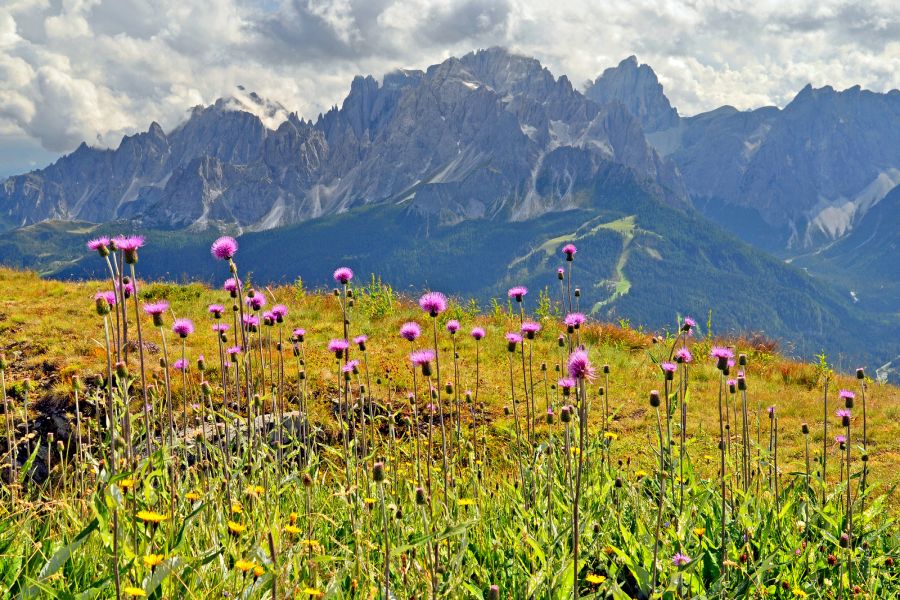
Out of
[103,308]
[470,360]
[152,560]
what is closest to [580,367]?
[152,560]

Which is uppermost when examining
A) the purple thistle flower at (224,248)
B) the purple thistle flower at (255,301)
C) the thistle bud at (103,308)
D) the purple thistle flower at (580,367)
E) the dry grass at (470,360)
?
the purple thistle flower at (224,248)

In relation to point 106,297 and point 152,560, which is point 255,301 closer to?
point 106,297

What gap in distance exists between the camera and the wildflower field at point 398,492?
129 inches

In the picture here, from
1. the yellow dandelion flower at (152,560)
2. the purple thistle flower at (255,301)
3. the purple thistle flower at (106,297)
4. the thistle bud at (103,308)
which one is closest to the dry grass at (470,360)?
the purple thistle flower at (255,301)

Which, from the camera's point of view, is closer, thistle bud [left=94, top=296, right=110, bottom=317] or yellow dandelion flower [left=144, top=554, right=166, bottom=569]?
yellow dandelion flower [left=144, top=554, right=166, bottom=569]

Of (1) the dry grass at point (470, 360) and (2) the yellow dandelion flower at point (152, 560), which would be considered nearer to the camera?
(2) the yellow dandelion flower at point (152, 560)

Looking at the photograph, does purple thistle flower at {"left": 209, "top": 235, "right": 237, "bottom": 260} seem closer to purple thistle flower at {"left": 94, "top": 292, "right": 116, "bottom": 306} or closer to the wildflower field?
the wildflower field

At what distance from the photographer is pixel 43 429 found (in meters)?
8.82

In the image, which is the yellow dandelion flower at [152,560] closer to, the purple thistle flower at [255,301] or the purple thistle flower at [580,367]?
the purple thistle flower at [580,367]

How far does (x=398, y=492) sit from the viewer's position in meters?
5.05

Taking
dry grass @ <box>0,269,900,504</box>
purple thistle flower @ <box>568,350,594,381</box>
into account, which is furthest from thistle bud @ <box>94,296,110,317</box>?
dry grass @ <box>0,269,900,504</box>

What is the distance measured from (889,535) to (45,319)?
50.0ft

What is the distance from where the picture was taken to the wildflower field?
328 cm

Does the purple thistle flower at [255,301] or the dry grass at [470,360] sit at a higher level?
the purple thistle flower at [255,301]
